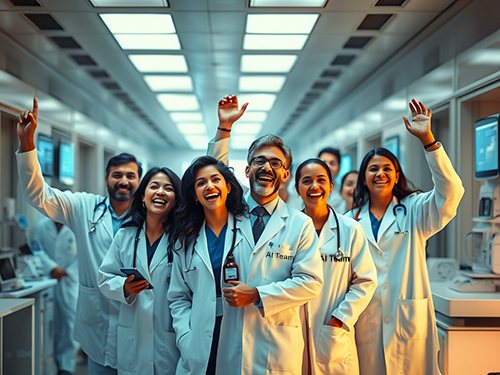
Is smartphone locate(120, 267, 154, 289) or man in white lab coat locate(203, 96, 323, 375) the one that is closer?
man in white lab coat locate(203, 96, 323, 375)

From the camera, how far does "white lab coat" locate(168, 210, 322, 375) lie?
2.10 meters

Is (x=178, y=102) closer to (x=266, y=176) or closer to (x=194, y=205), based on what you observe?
(x=194, y=205)

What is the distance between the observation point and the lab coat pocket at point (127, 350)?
8.20 feet

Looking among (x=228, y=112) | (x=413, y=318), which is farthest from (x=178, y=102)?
(x=413, y=318)

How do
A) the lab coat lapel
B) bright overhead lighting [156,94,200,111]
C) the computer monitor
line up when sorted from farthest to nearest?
bright overhead lighting [156,94,200,111] → the computer monitor → the lab coat lapel

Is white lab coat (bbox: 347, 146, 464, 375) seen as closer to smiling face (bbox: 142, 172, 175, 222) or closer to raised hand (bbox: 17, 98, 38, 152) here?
smiling face (bbox: 142, 172, 175, 222)

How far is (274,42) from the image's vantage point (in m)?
4.88

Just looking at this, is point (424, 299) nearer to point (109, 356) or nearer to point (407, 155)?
point (109, 356)

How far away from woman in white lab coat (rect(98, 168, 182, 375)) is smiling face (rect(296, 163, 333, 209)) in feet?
2.40

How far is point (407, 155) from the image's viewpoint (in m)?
5.23

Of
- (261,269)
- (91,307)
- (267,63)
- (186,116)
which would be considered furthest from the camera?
(186,116)

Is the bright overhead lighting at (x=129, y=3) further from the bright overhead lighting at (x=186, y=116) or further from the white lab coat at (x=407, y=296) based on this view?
the bright overhead lighting at (x=186, y=116)

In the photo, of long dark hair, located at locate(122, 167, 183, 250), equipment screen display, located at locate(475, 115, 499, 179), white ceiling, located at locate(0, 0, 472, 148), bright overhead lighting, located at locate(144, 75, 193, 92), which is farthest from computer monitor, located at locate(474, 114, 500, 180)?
bright overhead lighting, located at locate(144, 75, 193, 92)

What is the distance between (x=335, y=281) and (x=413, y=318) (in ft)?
1.82
